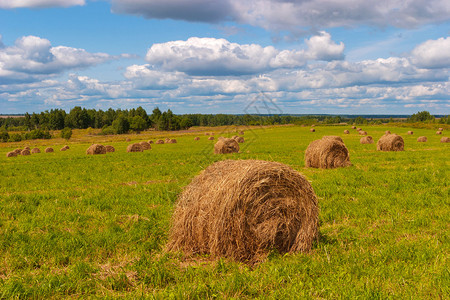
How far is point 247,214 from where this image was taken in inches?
265

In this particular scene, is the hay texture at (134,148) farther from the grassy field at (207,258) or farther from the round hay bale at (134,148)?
the grassy field at (207,258)

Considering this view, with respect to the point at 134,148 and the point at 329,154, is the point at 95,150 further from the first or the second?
the point at 329,154

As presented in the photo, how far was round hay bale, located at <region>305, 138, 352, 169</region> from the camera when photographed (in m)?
19.2

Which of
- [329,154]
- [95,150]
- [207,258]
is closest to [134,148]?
[95,150]

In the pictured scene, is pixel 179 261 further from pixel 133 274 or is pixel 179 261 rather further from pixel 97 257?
pixel 97 257

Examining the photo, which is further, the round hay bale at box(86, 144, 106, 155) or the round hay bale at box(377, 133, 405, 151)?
the round hay bale at box(86, 144, 106, 155)

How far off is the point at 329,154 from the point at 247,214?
13.9m

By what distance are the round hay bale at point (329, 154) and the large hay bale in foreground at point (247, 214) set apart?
12549 millimetres

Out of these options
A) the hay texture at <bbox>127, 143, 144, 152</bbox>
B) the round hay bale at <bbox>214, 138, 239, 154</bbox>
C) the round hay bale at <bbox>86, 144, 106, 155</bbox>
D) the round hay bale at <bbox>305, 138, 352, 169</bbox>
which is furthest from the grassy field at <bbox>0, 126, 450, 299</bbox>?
the hay texture at <bbox>127, 143, 144, 152</bbox>

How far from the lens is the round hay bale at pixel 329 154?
1922 cm

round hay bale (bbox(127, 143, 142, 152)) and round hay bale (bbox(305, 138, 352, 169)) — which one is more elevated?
round hay bale (bbox(305, 138, 352, 169))

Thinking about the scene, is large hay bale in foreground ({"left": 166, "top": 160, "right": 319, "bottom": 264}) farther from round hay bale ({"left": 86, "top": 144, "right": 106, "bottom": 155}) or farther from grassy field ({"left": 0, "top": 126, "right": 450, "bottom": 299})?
round hay bale ({"left": 86, "top": 144, "right": 106, "bottom": 155})

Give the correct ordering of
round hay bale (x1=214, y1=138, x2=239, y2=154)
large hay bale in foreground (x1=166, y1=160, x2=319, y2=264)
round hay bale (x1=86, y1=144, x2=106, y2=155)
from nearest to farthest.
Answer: large hay bale in foreground (x1=166, y1=160, x2=319, y2=264) < round hay bale (x1=214, y1=138, x2=239, y2=154) < round hay bale (x1=86, y1=144, x2=106, y2=155)

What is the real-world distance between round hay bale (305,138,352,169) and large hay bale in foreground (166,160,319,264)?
1255cm
